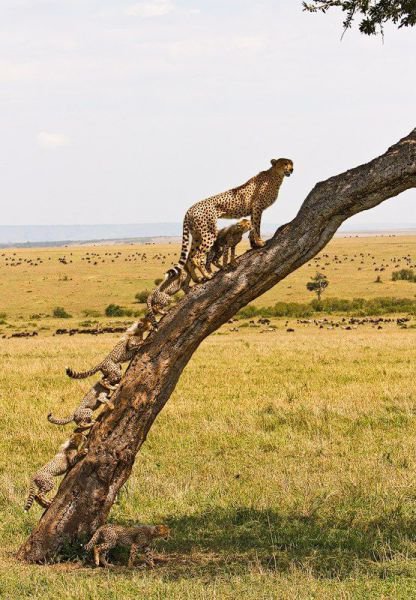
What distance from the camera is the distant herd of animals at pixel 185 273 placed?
8.40m

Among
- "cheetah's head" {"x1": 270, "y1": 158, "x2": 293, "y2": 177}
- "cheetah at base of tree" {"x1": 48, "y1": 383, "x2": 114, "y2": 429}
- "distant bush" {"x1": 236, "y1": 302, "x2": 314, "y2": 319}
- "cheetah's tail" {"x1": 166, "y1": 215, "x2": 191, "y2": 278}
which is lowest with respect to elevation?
"distant bush" {"x1": 236, "y1": 302, "x2": 314, "y2": 319}

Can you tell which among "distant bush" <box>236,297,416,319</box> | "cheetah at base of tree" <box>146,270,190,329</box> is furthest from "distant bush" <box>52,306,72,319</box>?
"cheetah at base of tree" <box>146,270,190,329</box>

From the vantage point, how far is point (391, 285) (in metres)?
66.1

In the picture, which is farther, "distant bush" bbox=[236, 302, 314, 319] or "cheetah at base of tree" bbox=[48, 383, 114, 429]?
"distant bush" bbox=[236, 302, 314, 319]

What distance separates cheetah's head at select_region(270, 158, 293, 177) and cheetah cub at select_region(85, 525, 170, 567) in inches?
144

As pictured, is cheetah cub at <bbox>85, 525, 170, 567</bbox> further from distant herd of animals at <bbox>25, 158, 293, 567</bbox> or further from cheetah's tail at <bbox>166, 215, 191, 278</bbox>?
cheetah's tail at <bbox>166, 215, 191, 278</bbox>

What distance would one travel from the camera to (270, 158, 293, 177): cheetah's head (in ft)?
28.6

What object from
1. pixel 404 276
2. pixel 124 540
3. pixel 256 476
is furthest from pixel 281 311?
pixel 124 540

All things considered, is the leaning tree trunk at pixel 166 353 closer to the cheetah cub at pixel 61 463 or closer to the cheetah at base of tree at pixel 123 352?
the cheetah cub at pixel 61 463

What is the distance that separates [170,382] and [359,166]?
2.74 m

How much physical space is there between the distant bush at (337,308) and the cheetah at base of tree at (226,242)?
4087cm

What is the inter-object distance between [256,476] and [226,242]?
427 cm

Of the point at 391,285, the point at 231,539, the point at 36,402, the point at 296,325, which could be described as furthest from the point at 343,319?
the point at 231,539

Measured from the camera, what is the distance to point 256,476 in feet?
38.2
